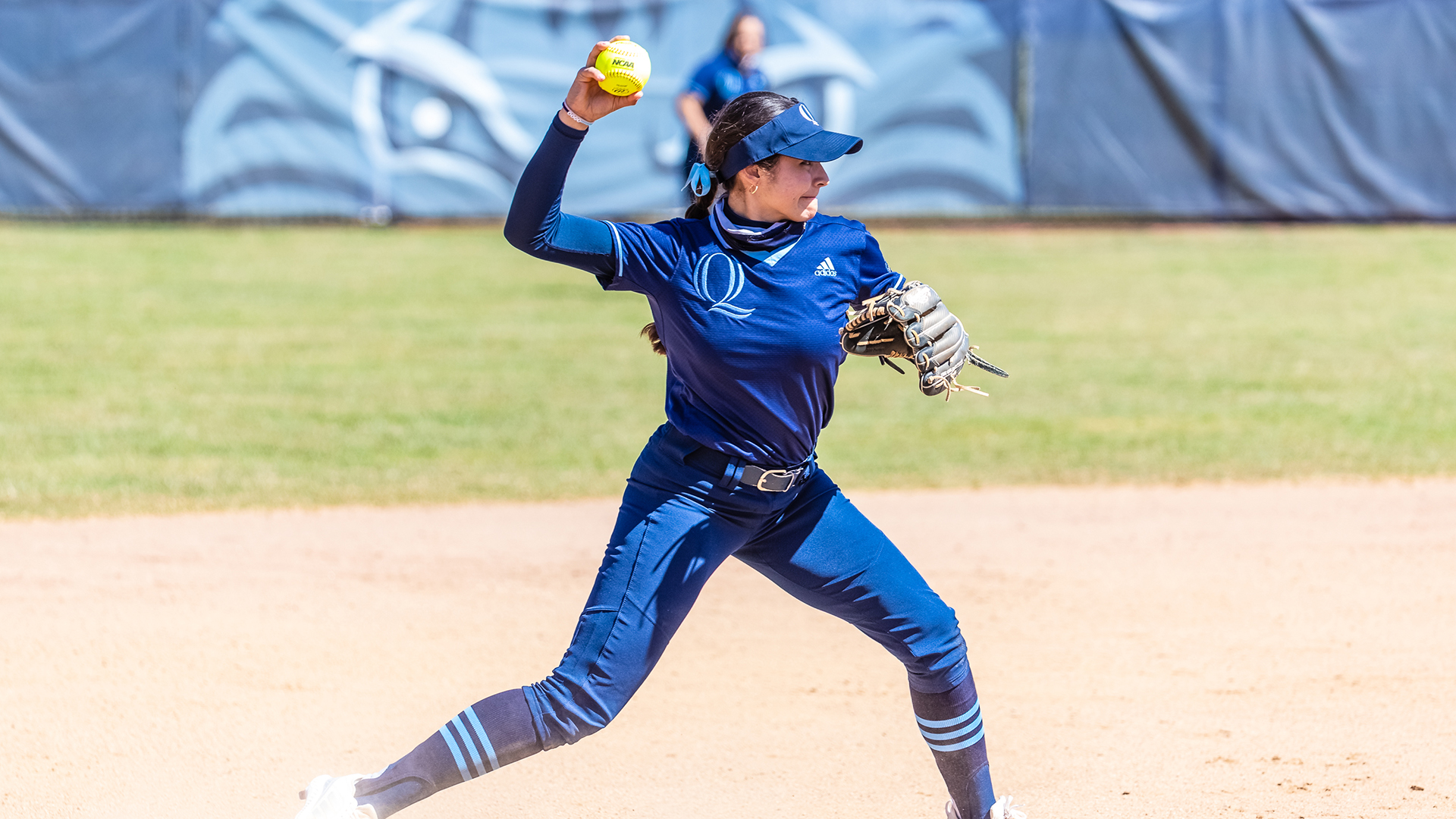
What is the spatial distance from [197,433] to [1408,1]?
12.7 meters

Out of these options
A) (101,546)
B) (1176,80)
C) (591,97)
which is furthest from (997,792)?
(1176,80)

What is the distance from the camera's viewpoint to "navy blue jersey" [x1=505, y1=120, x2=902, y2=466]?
10.9 feet

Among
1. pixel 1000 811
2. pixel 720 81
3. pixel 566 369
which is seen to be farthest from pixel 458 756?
pixel 566 369

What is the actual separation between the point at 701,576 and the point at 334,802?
935 mm

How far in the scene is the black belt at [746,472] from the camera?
3367 millimetres

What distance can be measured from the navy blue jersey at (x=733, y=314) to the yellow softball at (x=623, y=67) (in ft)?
0.62

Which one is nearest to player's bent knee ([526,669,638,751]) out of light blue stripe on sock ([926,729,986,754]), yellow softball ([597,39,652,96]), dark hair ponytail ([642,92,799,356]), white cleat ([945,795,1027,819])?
light blue stripe on sock ([926,729,986,754])

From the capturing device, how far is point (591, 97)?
10.4ft

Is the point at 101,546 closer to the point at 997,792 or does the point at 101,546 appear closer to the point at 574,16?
the point at 997,792

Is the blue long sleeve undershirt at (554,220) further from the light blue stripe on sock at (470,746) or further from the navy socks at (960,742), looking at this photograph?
the navy socks at (960,742)

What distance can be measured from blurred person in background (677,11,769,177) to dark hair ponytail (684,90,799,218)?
6.13m

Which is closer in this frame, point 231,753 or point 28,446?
point 231,753

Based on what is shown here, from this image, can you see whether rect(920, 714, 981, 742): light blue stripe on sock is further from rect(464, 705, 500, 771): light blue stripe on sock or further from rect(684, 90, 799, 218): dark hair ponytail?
rect(684, 90, 799, 218): dark hair ponytail

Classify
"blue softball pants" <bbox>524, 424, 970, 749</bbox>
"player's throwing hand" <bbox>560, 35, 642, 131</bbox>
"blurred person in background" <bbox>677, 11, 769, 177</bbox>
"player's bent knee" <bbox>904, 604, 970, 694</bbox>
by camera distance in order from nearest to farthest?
1. "player's throwing hand" <bbox>560, 35, 642, 131</bbox>
2. "blue softball pants" <bbox>524, 424, 970, 749</bbox>
3. "player's bent knee" <bbox>904, 604, 970, 694</bbox>
4. "blurred person in background" <bbox>677, 11, 769, 177</bbox>
